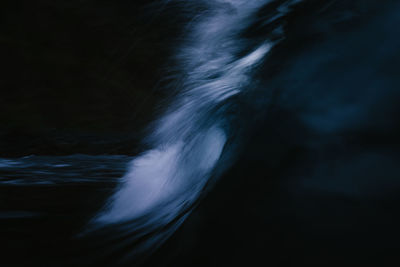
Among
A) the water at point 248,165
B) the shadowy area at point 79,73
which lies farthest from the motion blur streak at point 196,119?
the shadowy area at point 79,73

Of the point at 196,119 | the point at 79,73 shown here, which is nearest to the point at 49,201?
the point at 79,73

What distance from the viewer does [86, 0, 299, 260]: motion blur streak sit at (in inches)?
59.4

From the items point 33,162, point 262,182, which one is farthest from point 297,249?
point 33,162

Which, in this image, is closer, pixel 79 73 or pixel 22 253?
pixel 22 253

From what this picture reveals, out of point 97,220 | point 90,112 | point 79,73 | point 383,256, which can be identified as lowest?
point 383,256

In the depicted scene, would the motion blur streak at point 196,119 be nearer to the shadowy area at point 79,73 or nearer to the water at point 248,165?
the water at point 248,165

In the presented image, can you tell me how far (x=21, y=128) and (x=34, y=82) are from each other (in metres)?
0.24

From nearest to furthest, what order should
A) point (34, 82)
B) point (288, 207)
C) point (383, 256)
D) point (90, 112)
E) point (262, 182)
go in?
point (383, 256)
point (288, 207)
point (262, 182)
point (34, 82)
point (90, 112)

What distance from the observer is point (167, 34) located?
1.73 m

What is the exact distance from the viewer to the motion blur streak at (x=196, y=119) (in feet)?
4.95

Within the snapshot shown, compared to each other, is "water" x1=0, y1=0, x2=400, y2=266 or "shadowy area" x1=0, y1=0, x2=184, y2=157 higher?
"shadowy area" x1=0, y1=0, x2=184, y2=157

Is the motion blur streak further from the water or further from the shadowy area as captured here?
the shadowy area

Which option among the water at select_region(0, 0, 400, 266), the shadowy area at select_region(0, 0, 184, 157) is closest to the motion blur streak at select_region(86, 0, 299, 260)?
the water at select_region(0, 0, 400, 266)

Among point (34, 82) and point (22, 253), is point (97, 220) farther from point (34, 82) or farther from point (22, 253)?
point (34, 82)
